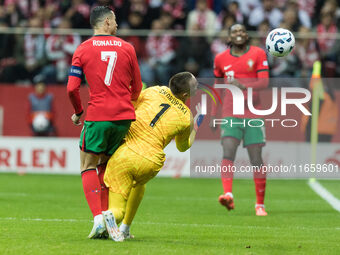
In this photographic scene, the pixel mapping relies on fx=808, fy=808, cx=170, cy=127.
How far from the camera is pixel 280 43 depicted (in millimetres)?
10031

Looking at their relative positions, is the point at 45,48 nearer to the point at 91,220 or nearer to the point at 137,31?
the point at 137,31

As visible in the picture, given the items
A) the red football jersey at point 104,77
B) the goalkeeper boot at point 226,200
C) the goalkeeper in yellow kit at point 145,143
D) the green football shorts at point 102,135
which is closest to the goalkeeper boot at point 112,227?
the goalkeeper in yellow kit at point 145,143

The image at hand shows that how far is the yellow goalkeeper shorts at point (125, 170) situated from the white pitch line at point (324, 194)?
4.68m

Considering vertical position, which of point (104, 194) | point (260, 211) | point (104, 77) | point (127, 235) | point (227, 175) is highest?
Result: point (104, 77)

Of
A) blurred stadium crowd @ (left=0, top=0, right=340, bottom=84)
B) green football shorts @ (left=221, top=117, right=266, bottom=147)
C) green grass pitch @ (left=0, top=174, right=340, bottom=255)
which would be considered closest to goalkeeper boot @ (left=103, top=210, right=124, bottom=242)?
green grass pitch @ (left=0, top=174, right=340, bottom=255)

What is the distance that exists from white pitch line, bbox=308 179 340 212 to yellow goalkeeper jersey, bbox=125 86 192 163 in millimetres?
4420

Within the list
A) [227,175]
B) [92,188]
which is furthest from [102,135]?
[227,175]

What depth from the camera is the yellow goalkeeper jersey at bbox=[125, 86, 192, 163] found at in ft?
24.4

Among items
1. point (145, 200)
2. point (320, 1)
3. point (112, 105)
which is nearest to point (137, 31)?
point (320, 1)

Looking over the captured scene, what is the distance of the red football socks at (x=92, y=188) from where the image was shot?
744 cm

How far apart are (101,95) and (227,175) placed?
362cm

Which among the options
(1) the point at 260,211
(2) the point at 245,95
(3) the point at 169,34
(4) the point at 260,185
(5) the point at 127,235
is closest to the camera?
(5) the point at 127,235

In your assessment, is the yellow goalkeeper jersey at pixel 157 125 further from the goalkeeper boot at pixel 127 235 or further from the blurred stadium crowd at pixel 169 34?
the blurred stadium crowd at pixel 169 34

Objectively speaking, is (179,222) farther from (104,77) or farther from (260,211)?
(104,77)
